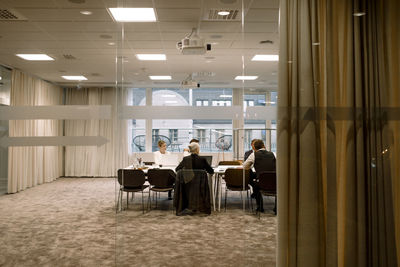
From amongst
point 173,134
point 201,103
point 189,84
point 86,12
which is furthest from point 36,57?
point 201,103

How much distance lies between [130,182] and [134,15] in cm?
212

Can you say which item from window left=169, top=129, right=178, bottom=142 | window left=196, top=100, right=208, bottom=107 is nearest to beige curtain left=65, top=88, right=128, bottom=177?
window left=169, top=129, right=178, bottom=142

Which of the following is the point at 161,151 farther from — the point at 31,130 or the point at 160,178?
the point at 160,178

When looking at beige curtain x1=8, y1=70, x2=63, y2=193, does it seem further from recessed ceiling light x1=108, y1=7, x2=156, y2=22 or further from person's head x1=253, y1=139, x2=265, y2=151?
person's head x1=253, y1=139, x2=265, y2=151

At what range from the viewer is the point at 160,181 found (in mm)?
4688

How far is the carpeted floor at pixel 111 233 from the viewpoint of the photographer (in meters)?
2.88

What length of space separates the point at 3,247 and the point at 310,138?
2.94 metres

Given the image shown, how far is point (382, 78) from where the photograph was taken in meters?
2.12

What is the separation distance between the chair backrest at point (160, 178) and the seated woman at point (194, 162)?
53 cm

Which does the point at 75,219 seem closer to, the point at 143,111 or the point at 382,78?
the point at 143,111

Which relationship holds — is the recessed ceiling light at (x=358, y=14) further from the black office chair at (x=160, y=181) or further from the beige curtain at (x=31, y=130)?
the black office chair at (x=160, y=181)

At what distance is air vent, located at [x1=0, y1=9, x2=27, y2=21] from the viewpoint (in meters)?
3.55

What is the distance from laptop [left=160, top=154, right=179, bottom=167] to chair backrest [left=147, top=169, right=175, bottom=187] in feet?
2.11

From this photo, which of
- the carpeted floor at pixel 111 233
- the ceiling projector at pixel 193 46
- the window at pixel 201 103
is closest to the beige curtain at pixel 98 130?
the carpeted floor at pixel 111 233
